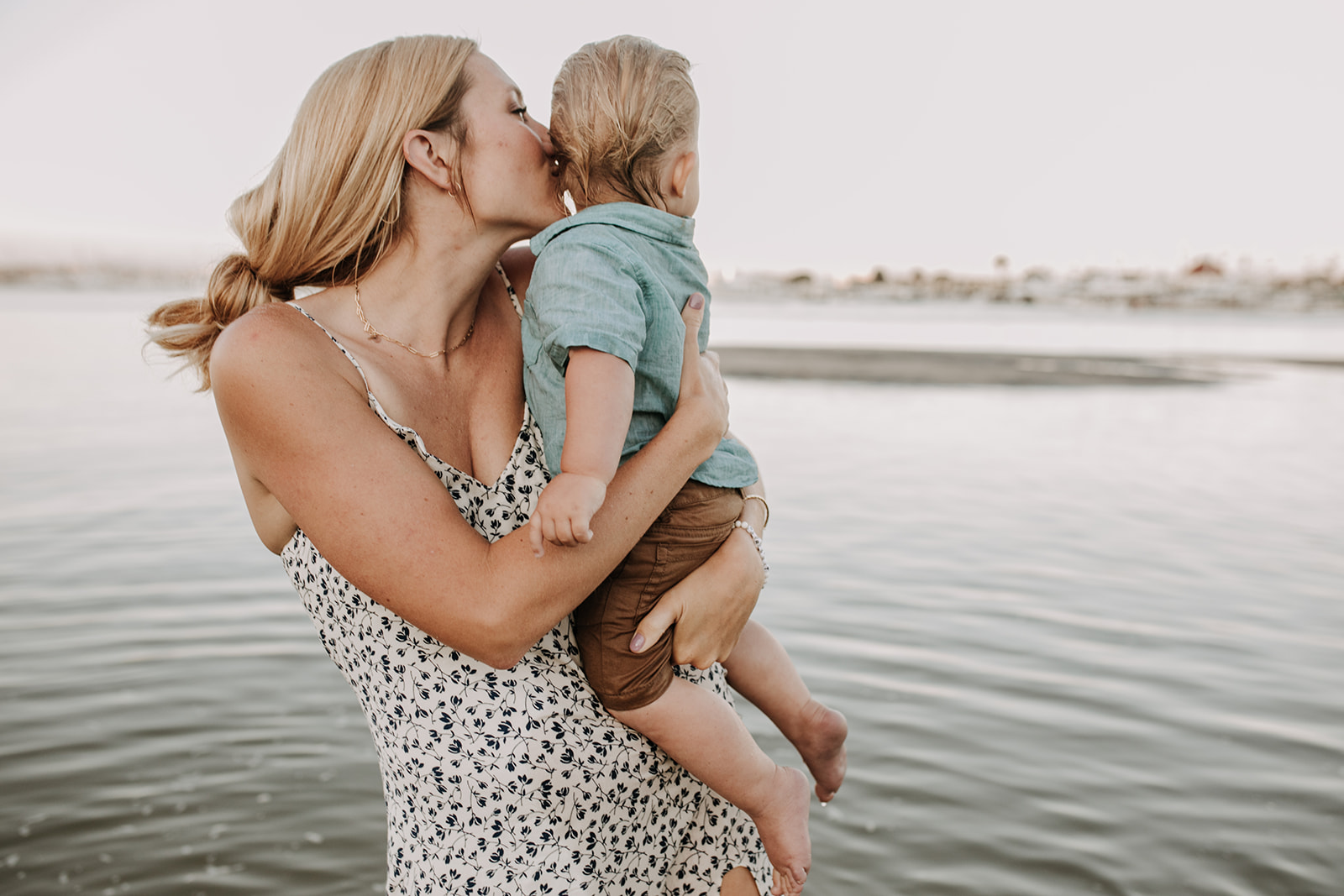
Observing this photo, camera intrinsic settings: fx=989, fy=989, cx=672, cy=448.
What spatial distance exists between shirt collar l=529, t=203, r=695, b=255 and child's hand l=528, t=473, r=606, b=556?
0.49 m

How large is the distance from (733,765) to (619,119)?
1.13 metres

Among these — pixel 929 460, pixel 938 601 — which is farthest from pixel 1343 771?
pixel 929 460

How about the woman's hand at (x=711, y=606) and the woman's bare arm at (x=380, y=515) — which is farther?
the woman's hand at (x=711, y=606)

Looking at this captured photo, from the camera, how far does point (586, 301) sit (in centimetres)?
152

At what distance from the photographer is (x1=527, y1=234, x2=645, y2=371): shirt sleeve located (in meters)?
1.48

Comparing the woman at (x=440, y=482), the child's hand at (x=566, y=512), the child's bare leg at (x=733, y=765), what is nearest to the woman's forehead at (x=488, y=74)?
Result: the woman at (x=440, y=482)

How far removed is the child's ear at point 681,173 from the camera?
181cm

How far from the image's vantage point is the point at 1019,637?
4.77m

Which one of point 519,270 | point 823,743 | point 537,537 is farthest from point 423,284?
point 823,743

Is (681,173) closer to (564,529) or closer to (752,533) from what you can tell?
(752,533)

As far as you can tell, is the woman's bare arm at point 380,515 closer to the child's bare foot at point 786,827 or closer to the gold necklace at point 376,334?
the gold necklace at point 376,334

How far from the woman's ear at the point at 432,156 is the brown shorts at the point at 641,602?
0.63m

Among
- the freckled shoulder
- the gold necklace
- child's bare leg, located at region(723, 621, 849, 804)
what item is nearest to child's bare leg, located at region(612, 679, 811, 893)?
child's bare leg, located at region(723, 621, 849, 804)

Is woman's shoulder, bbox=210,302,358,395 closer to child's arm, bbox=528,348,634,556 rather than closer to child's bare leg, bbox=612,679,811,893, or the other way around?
child's arm, bbox=528,348,634,556
